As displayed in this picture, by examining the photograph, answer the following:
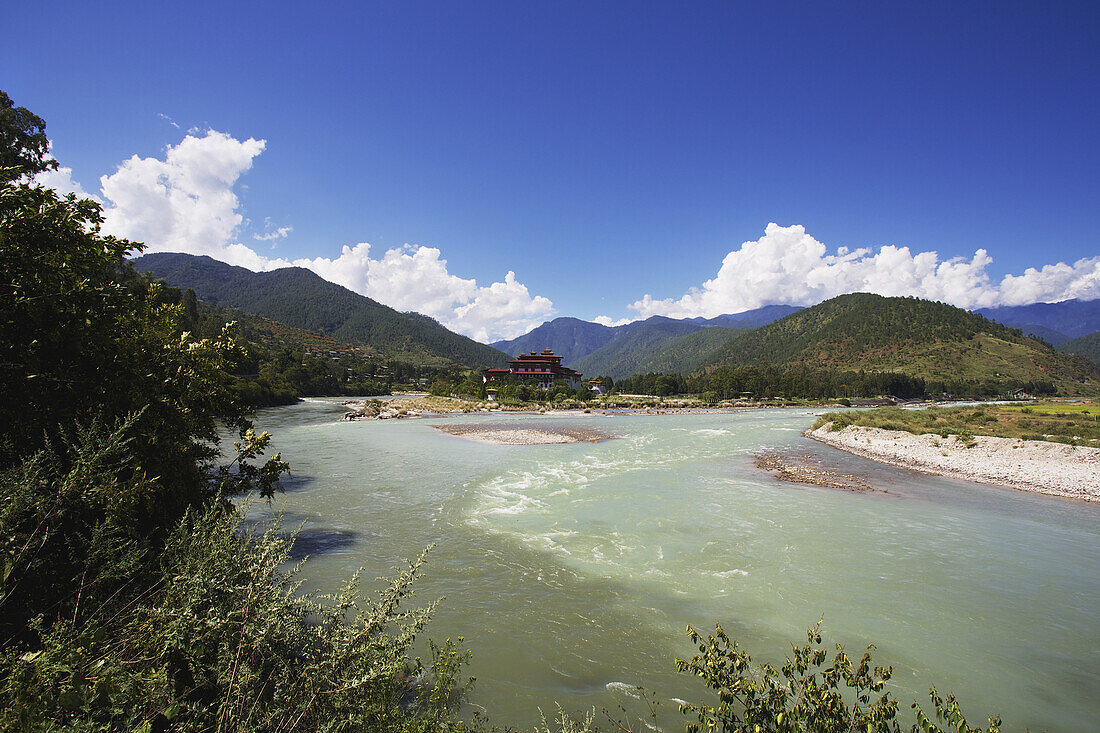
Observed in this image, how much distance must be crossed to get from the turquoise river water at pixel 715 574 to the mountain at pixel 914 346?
421 ft

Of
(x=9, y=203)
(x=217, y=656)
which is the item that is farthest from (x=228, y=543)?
(x=9, y=203)

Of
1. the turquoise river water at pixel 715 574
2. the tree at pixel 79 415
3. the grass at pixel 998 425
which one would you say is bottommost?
the turquoise river water at pixel 715 574

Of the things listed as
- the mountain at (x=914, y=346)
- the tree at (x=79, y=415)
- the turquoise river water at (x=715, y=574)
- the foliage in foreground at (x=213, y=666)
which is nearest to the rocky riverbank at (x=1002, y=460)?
the turquoise river water at (x=715, y=574)

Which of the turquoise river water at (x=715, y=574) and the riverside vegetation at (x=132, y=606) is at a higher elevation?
the riverside vegetation at (x=132, y=606)

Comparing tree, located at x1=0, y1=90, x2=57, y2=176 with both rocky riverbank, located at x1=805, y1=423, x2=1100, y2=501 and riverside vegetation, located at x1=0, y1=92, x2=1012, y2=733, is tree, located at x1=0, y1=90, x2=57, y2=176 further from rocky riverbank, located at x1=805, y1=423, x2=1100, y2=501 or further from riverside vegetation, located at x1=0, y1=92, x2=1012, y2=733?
rocky riverbank, located at x1=805, y1=423, x2=1100, y2=501

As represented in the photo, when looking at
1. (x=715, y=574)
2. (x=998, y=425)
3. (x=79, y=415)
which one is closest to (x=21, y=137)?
(x=79, y=415)

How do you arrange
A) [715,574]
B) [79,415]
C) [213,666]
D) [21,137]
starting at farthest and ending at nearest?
[21,137] → [715,574] → [79,415] → [213,666]

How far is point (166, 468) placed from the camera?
699cm

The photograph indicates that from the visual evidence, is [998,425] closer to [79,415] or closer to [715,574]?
[715,574]

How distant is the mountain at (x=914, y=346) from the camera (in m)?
117

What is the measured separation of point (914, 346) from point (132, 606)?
16902 cm

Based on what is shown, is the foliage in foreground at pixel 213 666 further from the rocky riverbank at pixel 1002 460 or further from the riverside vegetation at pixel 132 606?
the rocky riverbank at pixel 1002 460

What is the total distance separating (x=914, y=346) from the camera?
432 feet

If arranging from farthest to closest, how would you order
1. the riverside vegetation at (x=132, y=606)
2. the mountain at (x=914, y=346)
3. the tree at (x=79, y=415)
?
the mountain at (x=914, y=346) → the tree at (x=79, y=415) → the riverside vegetation at (x=132, y=606)
